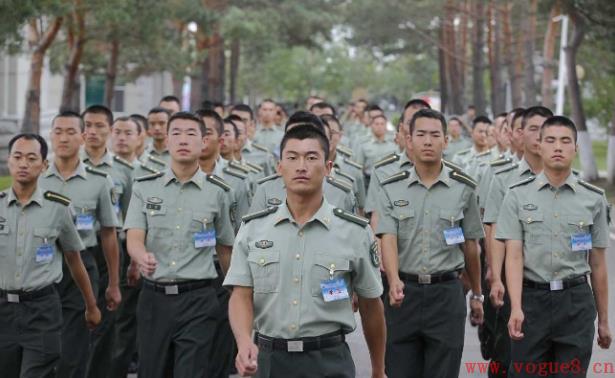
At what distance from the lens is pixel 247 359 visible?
15.1 ft

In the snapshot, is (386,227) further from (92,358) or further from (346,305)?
(92,358)

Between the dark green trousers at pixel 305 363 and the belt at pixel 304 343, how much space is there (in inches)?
0.7

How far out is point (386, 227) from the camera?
684 cm

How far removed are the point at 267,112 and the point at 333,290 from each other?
10.6 m

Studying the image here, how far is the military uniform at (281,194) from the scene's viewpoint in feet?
25.5

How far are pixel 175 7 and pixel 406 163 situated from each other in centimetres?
1657

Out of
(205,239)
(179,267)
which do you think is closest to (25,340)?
(179,267)

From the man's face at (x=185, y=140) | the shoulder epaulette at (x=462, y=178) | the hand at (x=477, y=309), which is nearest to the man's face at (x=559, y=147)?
the shoulder epaulette at (x=462, y=178)

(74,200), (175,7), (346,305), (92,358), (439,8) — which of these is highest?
(439,8)

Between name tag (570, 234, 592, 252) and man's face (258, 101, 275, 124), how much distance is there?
935 cm

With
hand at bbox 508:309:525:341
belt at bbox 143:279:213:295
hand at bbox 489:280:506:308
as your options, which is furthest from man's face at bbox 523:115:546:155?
belt at bbox 143:279:213:295

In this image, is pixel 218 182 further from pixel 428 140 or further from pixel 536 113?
pixel 536 113

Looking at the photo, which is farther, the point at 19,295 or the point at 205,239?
the point at 205,239

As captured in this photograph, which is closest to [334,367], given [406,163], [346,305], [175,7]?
[346,305]
